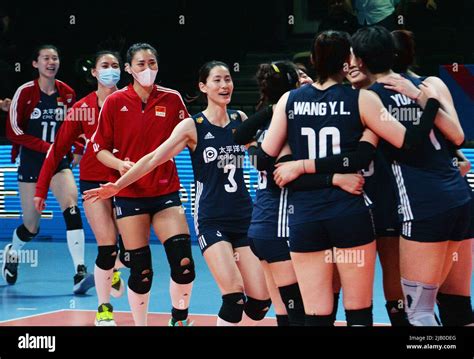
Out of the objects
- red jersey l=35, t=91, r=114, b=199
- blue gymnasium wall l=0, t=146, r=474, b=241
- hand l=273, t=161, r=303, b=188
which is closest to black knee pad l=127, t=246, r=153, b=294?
red jersey l=35, t=91, r=114, b=199

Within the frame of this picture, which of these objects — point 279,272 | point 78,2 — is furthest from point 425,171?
point 78,2

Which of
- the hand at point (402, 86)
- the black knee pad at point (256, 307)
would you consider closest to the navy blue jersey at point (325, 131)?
the hand at point (402, 86)

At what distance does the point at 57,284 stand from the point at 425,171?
5.48 metres

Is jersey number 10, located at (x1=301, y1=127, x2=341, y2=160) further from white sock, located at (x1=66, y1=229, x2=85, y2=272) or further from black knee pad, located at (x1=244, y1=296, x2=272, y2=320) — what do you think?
white sock, located at (x1=66, y1=229, x2=85, y2=272)

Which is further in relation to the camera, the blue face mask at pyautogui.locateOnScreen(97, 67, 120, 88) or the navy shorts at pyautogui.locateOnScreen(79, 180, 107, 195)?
the navy shorts at pyautogui.locateOnScreen(79, 180, 107, 195)

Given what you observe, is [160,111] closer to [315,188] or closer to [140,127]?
[140,127]

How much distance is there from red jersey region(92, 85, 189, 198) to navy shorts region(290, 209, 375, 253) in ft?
6.70

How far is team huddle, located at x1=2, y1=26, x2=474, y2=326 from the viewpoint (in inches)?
184

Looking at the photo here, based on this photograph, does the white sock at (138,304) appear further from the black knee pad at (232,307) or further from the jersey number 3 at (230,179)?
the jersey number 3 at (230,179)

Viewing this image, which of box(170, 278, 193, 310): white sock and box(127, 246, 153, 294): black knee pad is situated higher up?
box(127, 246, 153, 294): black knee pad

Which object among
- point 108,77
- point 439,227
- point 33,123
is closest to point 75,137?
point 108,77

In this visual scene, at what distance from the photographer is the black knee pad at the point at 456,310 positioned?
199 inches

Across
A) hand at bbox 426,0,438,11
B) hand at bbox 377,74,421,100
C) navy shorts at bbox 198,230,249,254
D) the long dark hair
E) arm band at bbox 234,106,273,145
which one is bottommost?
navy shorts at bbox 198,230,249,254

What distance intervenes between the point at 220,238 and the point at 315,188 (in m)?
1.29
